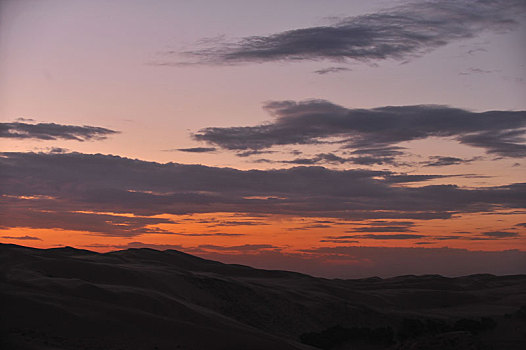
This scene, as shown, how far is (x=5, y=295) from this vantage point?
78.5 ft

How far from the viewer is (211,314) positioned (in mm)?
28969

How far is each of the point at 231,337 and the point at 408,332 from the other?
1159 cm

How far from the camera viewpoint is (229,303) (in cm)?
3675

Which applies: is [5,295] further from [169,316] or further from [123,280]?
[123,280]

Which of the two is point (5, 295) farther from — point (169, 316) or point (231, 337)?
point (231, 337)

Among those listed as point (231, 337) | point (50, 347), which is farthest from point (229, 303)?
point (50, 347)

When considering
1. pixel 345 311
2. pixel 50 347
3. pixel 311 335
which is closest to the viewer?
pixel 50 347

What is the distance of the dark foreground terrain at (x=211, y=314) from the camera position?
72.1 ft

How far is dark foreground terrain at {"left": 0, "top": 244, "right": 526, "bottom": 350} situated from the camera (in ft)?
72.1

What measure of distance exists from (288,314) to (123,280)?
34.4 feet

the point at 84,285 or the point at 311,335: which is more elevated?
the point at 84,285

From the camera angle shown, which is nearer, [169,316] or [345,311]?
[169,316]

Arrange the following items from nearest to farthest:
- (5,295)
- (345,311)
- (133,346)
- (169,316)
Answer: (133,346)
(5,295)
(169,316)
(345,311)

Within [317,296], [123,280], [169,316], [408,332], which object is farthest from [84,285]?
[317,296]
